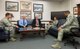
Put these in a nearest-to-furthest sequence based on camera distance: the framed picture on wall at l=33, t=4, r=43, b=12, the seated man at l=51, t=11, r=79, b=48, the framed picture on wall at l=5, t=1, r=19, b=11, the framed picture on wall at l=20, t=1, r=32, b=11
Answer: the seated man at l=51, t=11, r=79, b=48 → the framed picture on wall at l=5, t=1, r=19, b=11 → the framed picture on wall at l=20, t=1, r=32, b=11 → the framed picture on wall at l=33, t=4, r=43, b=12

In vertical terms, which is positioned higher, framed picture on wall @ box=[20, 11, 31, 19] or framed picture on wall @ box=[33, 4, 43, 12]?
framed picture on wall @ box=[33, 4, 43, 12]

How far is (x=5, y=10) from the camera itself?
7.36 metres

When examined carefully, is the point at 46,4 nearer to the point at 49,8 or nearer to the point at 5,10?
the point at 49,8

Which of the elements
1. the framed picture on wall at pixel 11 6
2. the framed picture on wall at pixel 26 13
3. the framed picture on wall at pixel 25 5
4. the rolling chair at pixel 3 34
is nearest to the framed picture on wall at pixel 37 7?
the framed picture on wall at pixel 25 5

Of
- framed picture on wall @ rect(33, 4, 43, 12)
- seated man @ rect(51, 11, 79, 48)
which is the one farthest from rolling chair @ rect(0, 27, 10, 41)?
framed picture on wall @ rect(33, 4, 43, 12)

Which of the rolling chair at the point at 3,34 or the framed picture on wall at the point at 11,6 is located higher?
the framed picture on wall at the point at 11,6

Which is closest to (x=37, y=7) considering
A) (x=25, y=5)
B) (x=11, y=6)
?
(x=25, y=5)

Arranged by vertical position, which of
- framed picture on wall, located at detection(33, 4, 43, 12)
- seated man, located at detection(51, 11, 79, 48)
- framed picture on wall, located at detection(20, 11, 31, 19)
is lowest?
seated man, located at detection(51, 11, 79, 48)

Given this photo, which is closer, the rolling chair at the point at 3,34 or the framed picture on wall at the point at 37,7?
the rolling chair at the point at 3,34

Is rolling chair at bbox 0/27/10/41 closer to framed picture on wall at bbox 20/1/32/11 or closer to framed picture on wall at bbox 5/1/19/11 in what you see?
framed picture on wall at bbox 5/1/19/11

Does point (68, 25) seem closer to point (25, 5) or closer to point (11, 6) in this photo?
point (25, 5)

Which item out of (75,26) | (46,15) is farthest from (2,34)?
(46,15)

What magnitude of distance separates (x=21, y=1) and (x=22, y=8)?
43cm

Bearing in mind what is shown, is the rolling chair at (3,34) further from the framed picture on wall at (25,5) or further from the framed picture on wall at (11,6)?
the framed picture on wall at (25,5)
